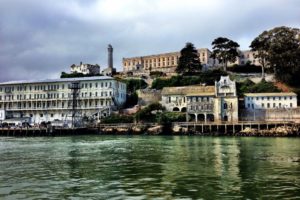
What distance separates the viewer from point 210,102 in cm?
8394

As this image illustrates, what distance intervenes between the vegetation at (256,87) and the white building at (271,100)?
14.1 ft

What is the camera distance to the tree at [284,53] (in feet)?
289

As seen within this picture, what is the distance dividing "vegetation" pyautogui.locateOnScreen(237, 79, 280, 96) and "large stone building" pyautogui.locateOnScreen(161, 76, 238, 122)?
19.5 feet

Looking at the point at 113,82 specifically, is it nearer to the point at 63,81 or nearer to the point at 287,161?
the point at 63,81

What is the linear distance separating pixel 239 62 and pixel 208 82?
121 ft

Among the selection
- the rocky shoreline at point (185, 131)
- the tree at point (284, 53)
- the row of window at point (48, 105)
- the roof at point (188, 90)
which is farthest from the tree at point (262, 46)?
the row of window at point (48, 105)

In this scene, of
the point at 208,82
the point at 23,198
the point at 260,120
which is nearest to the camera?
the point at 23,198

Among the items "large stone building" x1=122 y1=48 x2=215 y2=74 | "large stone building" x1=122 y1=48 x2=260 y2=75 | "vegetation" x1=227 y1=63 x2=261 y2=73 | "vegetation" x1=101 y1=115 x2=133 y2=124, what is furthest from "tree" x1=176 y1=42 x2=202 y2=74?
"vegetation" x1=101 y1=115 x2=133 y2=124

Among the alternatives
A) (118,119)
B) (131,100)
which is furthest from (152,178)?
(131,100)

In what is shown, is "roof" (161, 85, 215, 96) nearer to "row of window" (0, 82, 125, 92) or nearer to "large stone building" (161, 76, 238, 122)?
"large stone building" (161, 76, 238, 122)

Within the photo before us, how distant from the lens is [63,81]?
335ft

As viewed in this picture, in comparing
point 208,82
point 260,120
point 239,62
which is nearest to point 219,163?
point 260,120

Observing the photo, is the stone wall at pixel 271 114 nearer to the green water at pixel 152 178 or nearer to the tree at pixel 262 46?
the tree at pixel 262 46

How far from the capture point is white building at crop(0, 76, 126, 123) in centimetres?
9769
